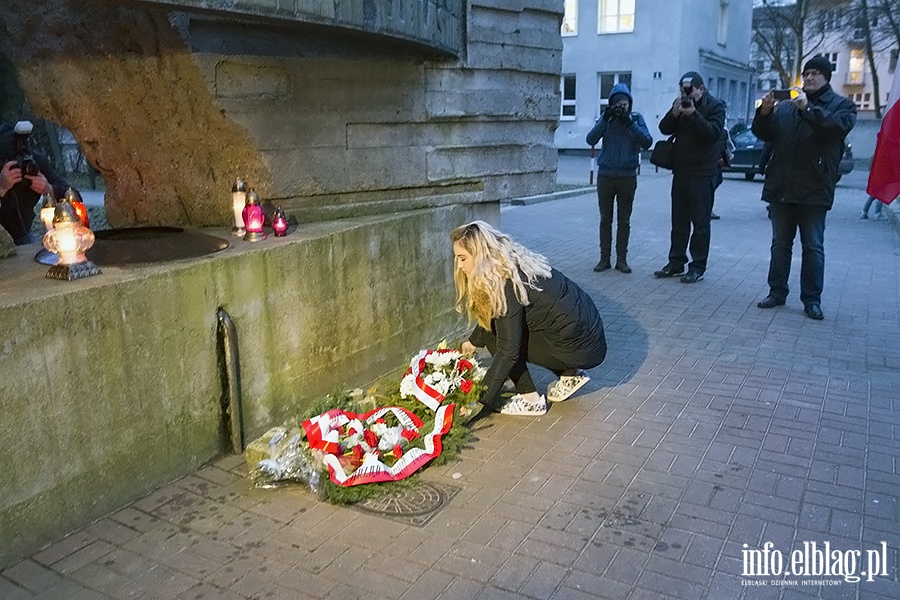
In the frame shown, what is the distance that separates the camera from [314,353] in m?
4.88

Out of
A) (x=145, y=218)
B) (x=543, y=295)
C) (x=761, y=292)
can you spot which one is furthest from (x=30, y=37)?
(x=761, y=292)

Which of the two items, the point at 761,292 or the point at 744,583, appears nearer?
the point at 744,583

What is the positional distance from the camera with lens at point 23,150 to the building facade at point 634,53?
24654 mm

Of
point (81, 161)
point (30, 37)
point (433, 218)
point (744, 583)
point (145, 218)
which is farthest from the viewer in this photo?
point (81, 161)

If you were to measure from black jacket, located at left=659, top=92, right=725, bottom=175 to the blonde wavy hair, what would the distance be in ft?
14.1

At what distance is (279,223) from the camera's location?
480 cm

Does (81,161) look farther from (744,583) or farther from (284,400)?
(744,583)

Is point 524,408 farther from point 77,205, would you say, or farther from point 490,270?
point 77,205

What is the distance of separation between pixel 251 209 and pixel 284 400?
45.6 inches

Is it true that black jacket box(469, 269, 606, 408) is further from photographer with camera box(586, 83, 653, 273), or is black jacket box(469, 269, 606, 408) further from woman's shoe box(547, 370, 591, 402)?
photographer with camera box(586, 83, 653, 273)

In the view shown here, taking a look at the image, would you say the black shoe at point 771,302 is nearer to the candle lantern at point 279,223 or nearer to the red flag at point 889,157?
the red flag at point 889,157

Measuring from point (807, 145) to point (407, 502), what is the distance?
5.18 metres

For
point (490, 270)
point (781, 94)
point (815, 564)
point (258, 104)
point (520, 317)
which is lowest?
point (815, 564)

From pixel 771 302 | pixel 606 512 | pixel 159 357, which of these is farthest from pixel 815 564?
pixel 771 302
